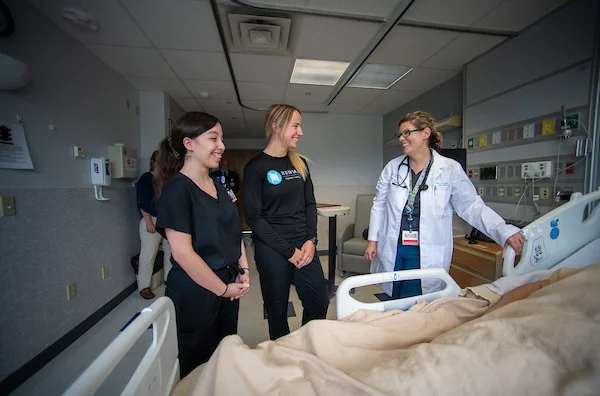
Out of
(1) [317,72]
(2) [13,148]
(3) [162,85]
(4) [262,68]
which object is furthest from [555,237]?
(3) [162,85]

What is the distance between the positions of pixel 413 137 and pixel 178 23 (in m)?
2.02

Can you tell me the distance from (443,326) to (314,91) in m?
3.29

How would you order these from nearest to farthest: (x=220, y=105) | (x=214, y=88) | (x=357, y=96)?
(x=214, y=88) < (x=357, y=96) < (x=220, y=105)

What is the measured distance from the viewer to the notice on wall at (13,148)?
58.6 inches

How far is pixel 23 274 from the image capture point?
1578 mm

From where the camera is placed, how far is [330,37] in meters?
2.13

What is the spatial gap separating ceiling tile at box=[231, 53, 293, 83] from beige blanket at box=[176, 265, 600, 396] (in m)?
2.60

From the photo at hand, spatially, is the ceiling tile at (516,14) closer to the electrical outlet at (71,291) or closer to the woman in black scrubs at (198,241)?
the woman in black scrubs at (198,241)

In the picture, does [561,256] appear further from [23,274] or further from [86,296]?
[86,296]

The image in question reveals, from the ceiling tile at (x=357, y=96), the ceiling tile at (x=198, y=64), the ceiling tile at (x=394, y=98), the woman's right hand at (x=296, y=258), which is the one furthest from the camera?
the ceiling tile at (x=394, y=98)

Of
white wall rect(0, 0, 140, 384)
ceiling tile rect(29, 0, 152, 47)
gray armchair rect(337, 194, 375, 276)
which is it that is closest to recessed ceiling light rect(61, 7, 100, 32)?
ceiling tile rect(29, 0, 152, 47)

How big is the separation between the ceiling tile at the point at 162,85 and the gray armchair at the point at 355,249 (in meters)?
3.00

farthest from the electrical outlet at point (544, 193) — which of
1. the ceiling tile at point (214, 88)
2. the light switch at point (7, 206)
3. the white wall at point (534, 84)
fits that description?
the light switch at point (7, 206)

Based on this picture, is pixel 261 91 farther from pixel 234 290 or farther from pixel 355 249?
pixel 234 290
